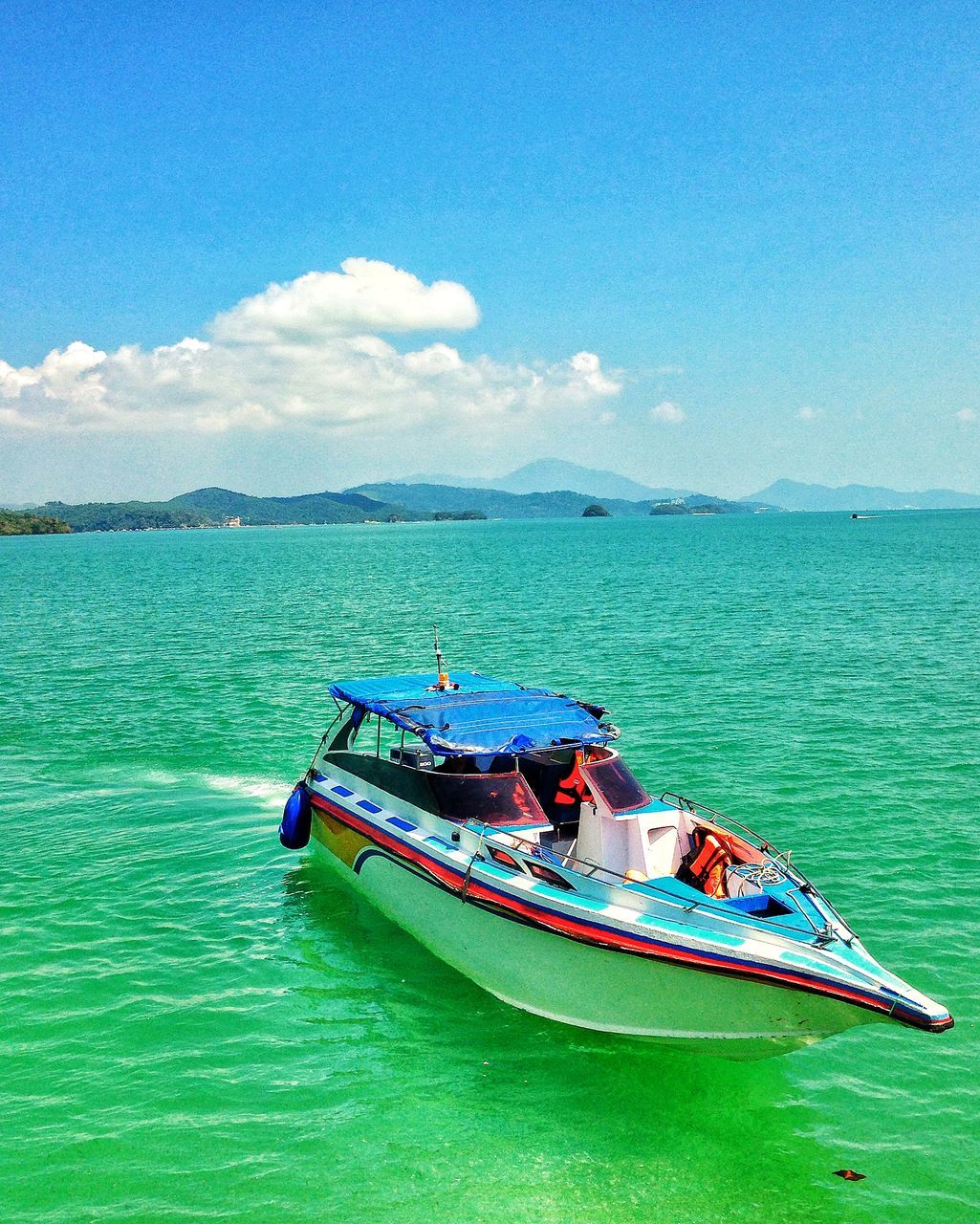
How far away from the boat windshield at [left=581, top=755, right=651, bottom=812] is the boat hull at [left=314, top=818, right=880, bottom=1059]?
2407mm

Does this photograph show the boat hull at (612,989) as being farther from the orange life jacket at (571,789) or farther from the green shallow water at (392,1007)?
the orange life jacket at (571,789)

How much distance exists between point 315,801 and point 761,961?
9.18 m

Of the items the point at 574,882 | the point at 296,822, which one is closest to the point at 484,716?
the point at 574,882

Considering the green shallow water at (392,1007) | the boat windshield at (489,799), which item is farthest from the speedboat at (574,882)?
the green shallow water at (392,1007)

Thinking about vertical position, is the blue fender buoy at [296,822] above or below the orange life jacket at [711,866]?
below

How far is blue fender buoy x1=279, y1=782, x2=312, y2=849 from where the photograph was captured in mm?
17016

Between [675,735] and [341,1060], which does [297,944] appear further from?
[675,735]

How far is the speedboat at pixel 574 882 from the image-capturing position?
1003cm

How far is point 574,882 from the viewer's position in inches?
→ 455

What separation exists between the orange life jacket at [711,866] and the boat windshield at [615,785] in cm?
114

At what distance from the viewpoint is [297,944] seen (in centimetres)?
1467

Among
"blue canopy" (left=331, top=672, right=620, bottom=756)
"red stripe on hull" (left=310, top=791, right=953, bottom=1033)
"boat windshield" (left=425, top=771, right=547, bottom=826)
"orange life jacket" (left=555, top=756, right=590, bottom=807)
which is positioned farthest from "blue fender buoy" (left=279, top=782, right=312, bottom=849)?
"orange life jacket" (left=555, top=756, right=590, bottom=807)

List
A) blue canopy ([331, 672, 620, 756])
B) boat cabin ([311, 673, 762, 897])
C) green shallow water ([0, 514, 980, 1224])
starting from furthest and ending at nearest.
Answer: blue canopy ([331, 672, 620, 756]) < boat cabin ([311, 673, 762, 897]) < green shallow water ([0, 514, 980, 1224])

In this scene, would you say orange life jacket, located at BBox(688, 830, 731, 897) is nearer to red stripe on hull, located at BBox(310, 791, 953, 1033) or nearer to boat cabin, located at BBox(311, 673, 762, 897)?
boat cabin, located at BBox(311, 673, 762, 897)
